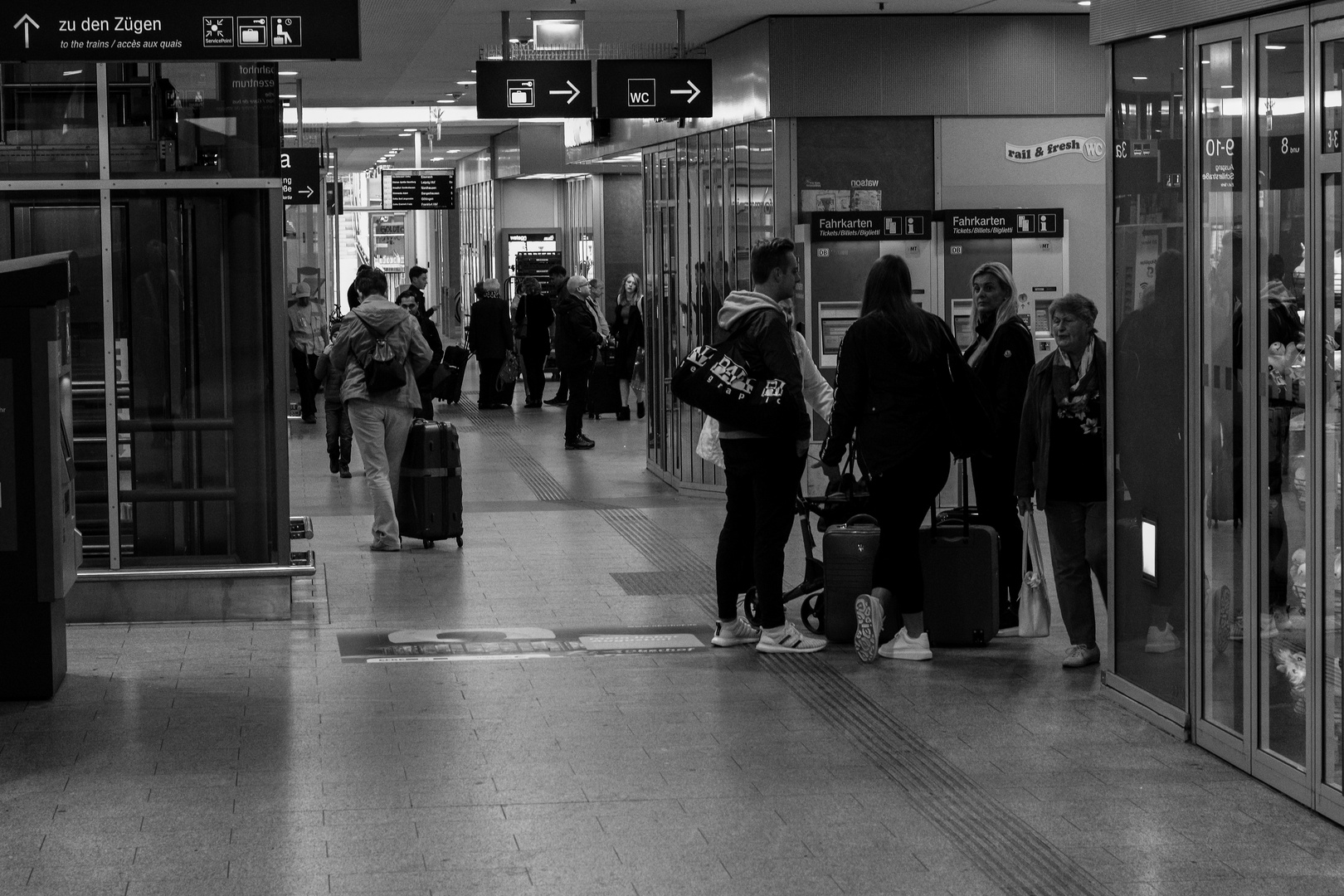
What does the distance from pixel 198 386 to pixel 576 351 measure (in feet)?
29.7

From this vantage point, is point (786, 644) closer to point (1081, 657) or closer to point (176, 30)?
point (1081, 657)

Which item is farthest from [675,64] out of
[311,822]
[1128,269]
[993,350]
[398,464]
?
[311,822]

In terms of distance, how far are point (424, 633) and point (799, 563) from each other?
2.60m

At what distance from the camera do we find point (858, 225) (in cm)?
1231

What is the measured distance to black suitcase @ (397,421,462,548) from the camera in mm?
10695

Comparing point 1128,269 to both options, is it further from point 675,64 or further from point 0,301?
point 675,64

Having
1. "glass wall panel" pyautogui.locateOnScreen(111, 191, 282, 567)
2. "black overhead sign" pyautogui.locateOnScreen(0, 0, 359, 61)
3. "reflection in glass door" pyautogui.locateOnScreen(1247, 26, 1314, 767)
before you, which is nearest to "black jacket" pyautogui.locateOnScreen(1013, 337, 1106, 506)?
→ "reflection in glass door" pyautogui.locateOnScreen(1247, 26, 1314, 767)

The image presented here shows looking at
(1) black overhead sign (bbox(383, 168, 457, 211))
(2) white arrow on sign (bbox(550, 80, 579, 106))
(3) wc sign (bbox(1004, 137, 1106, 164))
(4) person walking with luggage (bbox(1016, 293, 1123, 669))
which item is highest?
(1) black overhead sign (bbox(383, 168, 457, 211))

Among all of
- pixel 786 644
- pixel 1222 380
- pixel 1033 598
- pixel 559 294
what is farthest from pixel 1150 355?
pixel 559 294

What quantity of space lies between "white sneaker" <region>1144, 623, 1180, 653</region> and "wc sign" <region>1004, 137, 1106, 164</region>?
6.93 meters

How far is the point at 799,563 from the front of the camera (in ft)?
→ 32.5

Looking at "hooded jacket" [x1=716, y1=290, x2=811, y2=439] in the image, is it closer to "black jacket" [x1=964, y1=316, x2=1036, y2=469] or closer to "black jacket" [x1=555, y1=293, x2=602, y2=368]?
"black jacket" [x1=964, y1=316, x2=1036, y2=469]

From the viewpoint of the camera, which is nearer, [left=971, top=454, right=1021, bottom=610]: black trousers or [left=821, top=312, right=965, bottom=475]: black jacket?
[left=821, top=312, right=965, bottom=475]: black jacket

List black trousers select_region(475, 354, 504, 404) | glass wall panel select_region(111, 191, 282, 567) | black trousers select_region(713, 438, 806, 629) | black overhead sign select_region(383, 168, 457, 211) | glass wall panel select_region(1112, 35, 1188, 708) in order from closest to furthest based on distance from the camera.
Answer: glass wall panel select_region(1112, 35, 1188, 708), black trousers select_region(713, 438, 806, 629), glass wall panel select_region(111, 191, 282, 567), black trousers select_region(475, 354, 504, 404), black overhead sign select_region(383, 168, 457, 211)
